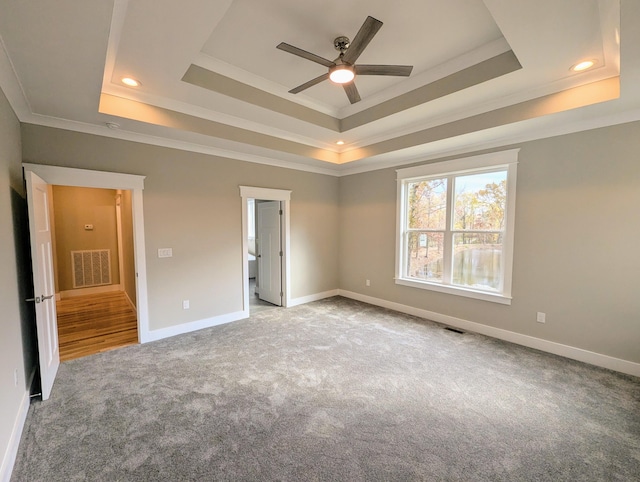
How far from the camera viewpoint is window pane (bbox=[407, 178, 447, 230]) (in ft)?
14.7

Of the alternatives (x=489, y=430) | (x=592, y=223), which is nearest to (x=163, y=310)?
(x=489, y=430)

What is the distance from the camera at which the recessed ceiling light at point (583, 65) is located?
2439 millimetres

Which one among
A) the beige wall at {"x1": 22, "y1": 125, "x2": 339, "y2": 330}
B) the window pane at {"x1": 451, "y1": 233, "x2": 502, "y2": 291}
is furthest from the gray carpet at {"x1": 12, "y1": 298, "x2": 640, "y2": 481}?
the window pane at {"x1": 451, "y1": 233, "x2": 502, "y2": 291}

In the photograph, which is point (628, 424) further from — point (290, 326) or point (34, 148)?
point (34, 148)

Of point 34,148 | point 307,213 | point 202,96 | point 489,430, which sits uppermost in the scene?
point 202,96

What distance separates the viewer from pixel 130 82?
280 centimetres

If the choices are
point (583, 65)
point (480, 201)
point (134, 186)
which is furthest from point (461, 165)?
point (134, 186)

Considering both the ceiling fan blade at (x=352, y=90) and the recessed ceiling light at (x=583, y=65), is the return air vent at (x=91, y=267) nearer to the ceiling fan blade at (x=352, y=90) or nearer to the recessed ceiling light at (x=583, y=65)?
the ceiling fan blade at (x=352, y=90)

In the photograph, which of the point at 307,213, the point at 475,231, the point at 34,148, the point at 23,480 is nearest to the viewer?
the point at 23,480

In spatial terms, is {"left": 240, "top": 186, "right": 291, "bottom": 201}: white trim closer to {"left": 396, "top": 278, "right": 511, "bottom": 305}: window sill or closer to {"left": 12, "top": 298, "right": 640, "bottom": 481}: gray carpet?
{"left": 12, "top": 298, "right": 640, "bottom": 481}: gray carpet

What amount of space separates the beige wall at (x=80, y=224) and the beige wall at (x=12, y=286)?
12.9 feet

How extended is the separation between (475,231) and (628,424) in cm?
246

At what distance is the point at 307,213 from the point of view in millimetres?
5480

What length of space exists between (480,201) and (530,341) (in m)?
1.95
